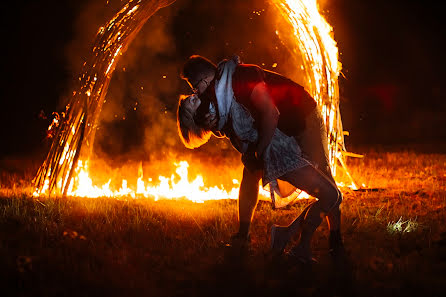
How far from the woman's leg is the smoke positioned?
8.55 meters

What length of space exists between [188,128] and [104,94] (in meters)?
3.24

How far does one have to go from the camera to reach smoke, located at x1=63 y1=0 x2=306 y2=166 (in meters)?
14.4

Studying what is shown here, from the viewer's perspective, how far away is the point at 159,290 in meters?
3.73

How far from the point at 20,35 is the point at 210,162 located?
26.9ft

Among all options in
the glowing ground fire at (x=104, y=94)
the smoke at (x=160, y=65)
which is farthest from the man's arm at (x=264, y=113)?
the smoke at (x=160, y=65)

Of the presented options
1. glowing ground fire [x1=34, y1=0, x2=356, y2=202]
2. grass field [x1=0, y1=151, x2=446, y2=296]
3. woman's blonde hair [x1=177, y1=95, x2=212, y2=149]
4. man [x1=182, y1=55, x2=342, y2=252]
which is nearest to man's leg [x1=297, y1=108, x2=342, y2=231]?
man [x1=182, y1=55, x2=342, y2=252]

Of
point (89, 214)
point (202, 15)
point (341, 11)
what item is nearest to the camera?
point (89, 214)

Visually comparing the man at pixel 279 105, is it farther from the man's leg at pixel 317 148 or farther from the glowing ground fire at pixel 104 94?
the glowing ground fire at pixel 104 94

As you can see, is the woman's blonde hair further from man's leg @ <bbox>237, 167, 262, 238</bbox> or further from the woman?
man's leg @ <bbox>237, 167, 262, 238</bbox>

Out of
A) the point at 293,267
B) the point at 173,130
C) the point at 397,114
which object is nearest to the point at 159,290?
the point at 293,267

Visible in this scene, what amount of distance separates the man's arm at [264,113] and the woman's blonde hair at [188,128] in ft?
1.85

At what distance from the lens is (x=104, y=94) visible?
7328 millimetres

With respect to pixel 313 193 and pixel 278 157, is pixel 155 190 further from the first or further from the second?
pixel 313 193

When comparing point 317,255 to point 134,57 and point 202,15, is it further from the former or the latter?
point 202,15
